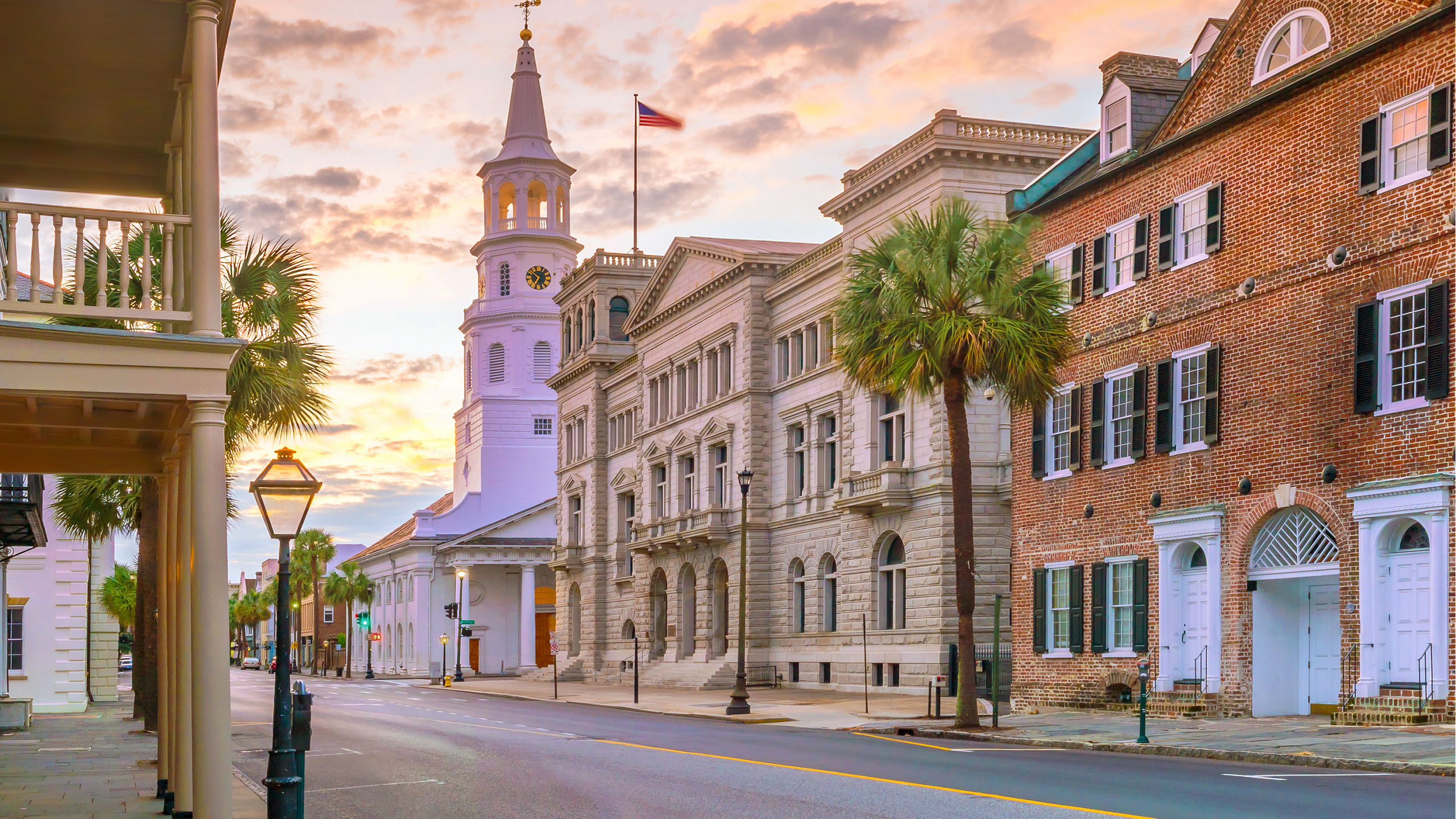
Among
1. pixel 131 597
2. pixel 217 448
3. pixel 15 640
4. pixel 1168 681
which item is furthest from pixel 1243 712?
pixel 131 597

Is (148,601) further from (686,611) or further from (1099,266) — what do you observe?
(686,611)

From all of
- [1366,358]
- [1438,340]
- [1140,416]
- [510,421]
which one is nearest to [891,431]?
[1140,416]

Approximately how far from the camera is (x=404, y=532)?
376 ft

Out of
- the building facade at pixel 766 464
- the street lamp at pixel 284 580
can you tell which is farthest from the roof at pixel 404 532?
the street lamp at pixel 284 580

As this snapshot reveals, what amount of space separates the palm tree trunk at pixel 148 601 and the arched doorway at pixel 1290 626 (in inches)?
834

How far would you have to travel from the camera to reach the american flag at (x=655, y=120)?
2501 inches

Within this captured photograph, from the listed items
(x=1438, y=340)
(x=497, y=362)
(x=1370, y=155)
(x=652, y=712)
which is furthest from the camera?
(x=497, y=362)

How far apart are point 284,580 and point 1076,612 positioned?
23.6 meters

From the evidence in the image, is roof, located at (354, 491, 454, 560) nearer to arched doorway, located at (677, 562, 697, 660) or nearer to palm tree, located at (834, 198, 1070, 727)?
arched doorway, located at (677, 562, 697, 660)

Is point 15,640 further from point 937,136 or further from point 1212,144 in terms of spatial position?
point 1212,144

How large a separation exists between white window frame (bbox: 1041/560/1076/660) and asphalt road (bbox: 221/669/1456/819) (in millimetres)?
6692

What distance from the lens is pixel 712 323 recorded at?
200ft

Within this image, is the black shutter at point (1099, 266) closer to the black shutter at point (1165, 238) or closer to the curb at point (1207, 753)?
the black shutter at point (1165, 238)

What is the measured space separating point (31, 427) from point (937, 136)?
109ft
